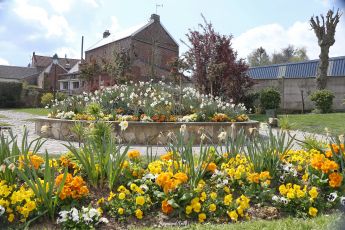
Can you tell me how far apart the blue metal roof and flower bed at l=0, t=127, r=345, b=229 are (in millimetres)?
22938

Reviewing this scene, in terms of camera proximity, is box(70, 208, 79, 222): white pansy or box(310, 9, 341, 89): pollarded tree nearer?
box(70, 208, 79, 222): white pansy

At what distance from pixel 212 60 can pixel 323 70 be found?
629cm

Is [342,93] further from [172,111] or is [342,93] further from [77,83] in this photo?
[77,83]

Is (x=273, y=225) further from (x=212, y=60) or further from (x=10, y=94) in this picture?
(x=10, y=94)

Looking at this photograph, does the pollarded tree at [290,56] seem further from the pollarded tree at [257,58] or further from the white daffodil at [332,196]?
the white daffodil at [332,196]

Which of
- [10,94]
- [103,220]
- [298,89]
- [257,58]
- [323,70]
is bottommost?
[103,220]

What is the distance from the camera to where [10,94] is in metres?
36.2

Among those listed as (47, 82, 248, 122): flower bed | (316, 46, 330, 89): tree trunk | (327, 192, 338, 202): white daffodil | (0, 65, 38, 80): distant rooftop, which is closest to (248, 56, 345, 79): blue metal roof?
(316, 46, 330, 89): tree trunk

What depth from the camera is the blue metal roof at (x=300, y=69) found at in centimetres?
2762

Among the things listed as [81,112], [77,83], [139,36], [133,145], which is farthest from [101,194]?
[77,83]

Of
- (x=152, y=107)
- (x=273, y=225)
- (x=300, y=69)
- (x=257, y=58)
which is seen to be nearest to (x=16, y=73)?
(x=257, y=58)

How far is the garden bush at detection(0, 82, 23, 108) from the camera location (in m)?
35.8

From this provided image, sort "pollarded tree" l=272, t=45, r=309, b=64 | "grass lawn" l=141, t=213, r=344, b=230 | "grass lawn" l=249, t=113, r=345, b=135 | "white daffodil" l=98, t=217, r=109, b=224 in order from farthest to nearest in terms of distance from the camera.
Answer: "pollarded tree" l=272, t=45, r=309, b=64
"grass lawn" l=249, t=113, r=345, b=135
"white daffodil" l=98, t=217, r=109, b=224
"grass lawn" l=141, t=213, r=344, b=230

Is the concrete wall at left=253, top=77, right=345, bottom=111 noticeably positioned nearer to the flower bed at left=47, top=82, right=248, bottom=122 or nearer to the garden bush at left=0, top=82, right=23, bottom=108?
the flower bed at left=47, top=82, right=248, bottom=122
